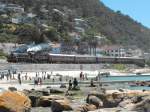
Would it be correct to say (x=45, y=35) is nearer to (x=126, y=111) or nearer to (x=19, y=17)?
(x=19, y=17)

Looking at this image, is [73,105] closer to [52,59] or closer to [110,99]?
[110,99]

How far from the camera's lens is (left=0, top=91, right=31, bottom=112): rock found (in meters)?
23.7

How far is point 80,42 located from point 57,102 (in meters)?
167

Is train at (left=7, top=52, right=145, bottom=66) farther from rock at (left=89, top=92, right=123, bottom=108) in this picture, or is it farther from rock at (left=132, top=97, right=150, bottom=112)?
rock at (left=132, top=97, right=150, bottom=112)

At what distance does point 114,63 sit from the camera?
158500 mm

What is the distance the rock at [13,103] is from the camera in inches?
931

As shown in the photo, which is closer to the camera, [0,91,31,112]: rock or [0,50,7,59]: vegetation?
[0,91,31,112]: rock

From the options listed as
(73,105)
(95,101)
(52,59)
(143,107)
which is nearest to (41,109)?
(73,105)

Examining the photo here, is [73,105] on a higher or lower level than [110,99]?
lower

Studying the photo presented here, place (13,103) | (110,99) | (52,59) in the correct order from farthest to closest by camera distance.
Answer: (52,59), (110,99), (13,103)

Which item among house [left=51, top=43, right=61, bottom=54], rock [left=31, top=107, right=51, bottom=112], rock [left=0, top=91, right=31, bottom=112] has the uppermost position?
house [left=51, top=43, right=61, bottom=54]

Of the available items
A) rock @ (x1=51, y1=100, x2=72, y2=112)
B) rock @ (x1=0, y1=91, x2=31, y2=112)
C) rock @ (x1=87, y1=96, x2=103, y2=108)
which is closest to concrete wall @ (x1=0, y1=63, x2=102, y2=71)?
rock @ (x1=87, y1=96, x2=103, y2=108)

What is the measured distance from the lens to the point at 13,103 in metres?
24.0

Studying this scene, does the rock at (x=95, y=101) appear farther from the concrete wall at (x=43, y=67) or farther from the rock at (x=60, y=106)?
the concrete wall at (x=43, y=67)
